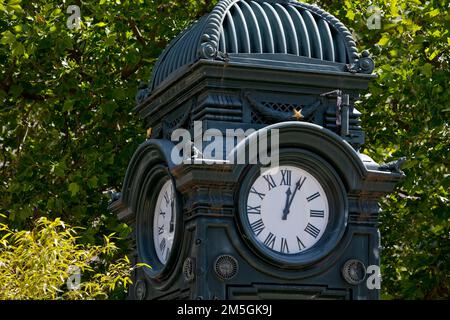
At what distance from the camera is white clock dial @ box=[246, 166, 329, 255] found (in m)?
8.36

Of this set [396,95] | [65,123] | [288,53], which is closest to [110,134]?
[65,123]

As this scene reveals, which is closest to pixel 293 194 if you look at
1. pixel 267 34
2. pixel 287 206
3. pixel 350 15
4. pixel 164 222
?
pixel 287 206

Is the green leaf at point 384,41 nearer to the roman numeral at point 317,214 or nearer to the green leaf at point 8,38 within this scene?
the green leaf at point 8,38

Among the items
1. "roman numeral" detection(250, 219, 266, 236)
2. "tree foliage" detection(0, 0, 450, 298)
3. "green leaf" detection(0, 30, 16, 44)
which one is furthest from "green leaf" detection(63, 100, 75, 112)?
"roman numeral" detection(250, 219, 266, 236)

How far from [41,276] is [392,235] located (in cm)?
972

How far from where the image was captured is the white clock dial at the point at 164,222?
28.7 ft

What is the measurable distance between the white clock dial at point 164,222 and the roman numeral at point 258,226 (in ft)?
1.93

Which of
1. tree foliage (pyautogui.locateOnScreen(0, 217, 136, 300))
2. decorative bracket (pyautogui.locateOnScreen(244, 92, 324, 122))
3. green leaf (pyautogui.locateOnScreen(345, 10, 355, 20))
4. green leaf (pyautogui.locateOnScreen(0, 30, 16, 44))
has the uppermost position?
green leaf (pyautogui.locateOnScreen(345, 10, 355, 20))

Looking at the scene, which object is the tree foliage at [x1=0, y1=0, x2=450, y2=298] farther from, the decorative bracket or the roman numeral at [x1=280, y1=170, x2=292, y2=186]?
the roman numeral at [x1=280, y1=170, x2=292, y2=186]

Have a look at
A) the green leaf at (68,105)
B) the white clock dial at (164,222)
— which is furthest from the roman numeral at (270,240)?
the green leaf at (68,105)

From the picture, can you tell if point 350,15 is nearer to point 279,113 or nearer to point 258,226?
point 279,113

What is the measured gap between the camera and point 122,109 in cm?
1789

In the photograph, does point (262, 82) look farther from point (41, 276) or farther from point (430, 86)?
point (430, 86)
